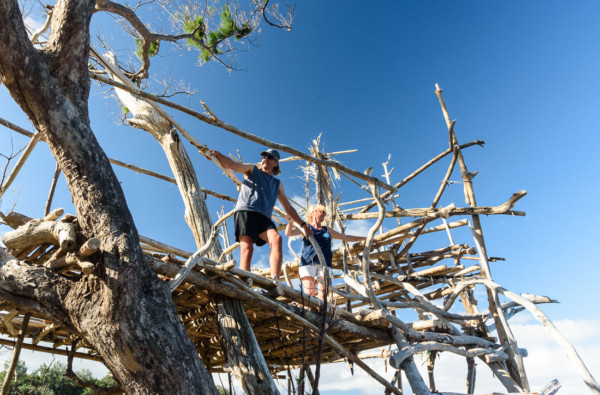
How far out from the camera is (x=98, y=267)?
1.85 meters

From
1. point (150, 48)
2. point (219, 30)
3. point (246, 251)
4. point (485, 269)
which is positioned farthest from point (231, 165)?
point (485, 269)

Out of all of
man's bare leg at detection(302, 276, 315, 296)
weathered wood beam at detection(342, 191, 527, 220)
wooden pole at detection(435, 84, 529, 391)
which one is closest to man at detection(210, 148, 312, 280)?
man's bare leg at detection(302, 276, 315, 296)

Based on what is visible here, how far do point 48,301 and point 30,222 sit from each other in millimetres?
614

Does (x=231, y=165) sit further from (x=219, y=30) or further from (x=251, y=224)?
(x=219, y=30)

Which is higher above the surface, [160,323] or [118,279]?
[118,279]

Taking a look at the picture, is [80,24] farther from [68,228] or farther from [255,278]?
[255,278]

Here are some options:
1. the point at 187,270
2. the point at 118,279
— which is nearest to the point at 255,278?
the point at 187,270

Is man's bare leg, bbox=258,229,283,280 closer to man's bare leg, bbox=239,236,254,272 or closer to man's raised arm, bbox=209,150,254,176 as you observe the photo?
man's bare leg, bbox=239,236,254,272

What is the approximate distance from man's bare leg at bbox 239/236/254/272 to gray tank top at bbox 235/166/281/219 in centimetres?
25

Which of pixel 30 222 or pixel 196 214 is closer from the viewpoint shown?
pixel 30 222

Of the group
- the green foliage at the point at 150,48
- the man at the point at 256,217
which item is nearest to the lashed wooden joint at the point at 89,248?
the man at the point at 256,217

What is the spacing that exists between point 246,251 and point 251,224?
0.24m

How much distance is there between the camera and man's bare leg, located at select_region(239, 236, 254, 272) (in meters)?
3.35

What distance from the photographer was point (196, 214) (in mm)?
3510
